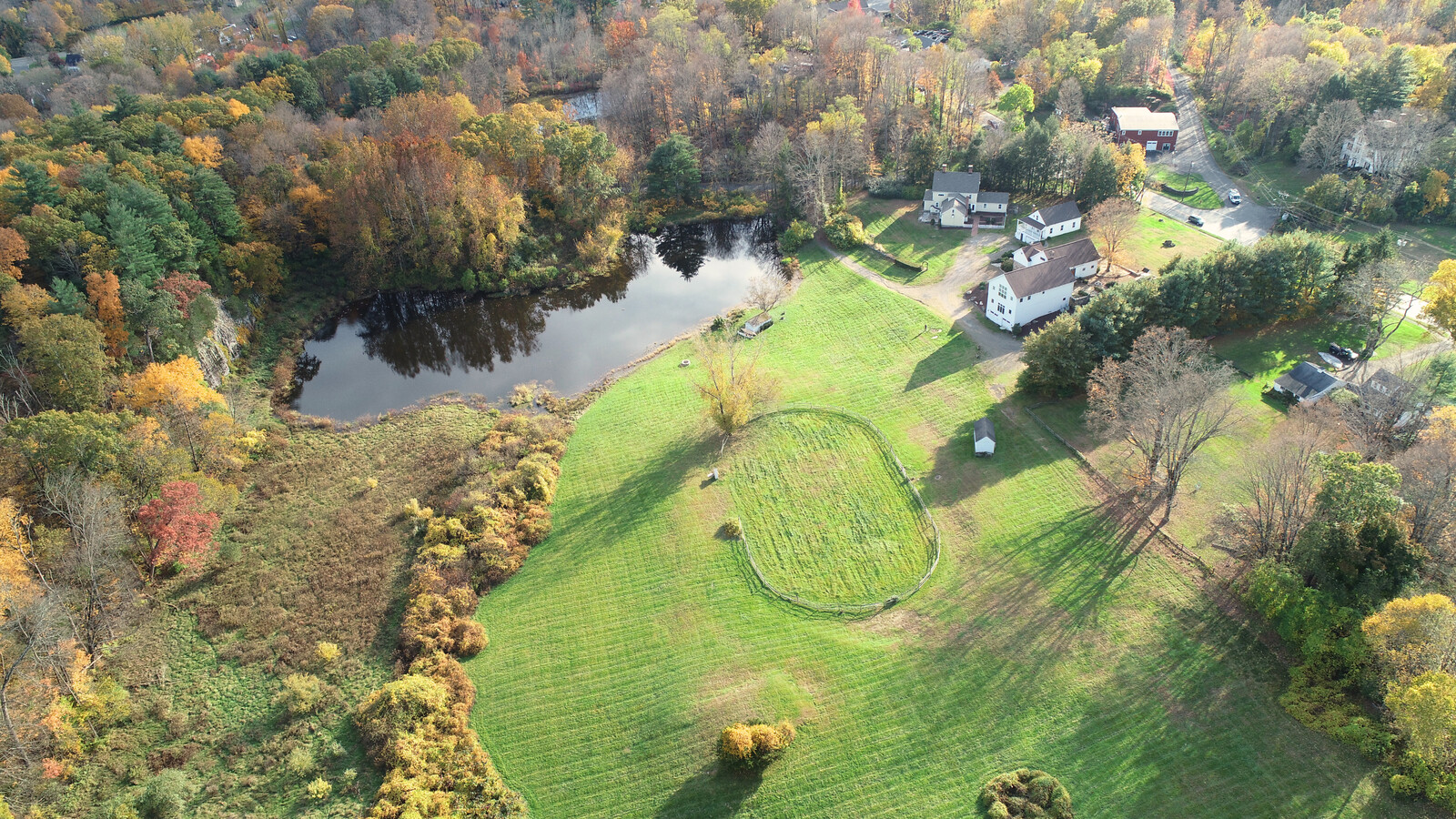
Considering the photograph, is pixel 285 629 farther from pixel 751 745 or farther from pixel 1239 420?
pixel 1239 420

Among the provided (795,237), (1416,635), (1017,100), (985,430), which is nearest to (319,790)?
(985,430)

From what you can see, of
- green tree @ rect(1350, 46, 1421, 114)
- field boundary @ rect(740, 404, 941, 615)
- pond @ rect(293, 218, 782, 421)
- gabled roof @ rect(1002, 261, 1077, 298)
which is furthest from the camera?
green tree @ rect(1350, 46, 1421, 114)

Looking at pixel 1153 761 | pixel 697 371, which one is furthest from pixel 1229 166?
pixel 1153 761

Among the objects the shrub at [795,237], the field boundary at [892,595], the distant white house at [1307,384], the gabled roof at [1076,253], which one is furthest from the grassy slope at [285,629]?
the distant white house at [1307,384]

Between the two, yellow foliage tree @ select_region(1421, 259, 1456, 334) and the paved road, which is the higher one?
yellow foliage tree @ select_region(1421, 259, 1456, 334)

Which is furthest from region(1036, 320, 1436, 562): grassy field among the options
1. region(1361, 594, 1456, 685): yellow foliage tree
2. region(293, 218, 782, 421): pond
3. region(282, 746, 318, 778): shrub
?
region(282, 746, 318, 778): shrub

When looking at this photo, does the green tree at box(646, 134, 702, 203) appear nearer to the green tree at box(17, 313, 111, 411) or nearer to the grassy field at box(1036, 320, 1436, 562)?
the grassy field at box(1036, 320, 1436, 562)

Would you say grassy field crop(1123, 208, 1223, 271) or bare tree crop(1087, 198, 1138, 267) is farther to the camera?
grassy field crop(1123, 208, 1223, 271)

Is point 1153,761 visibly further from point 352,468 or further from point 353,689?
point 352,468
